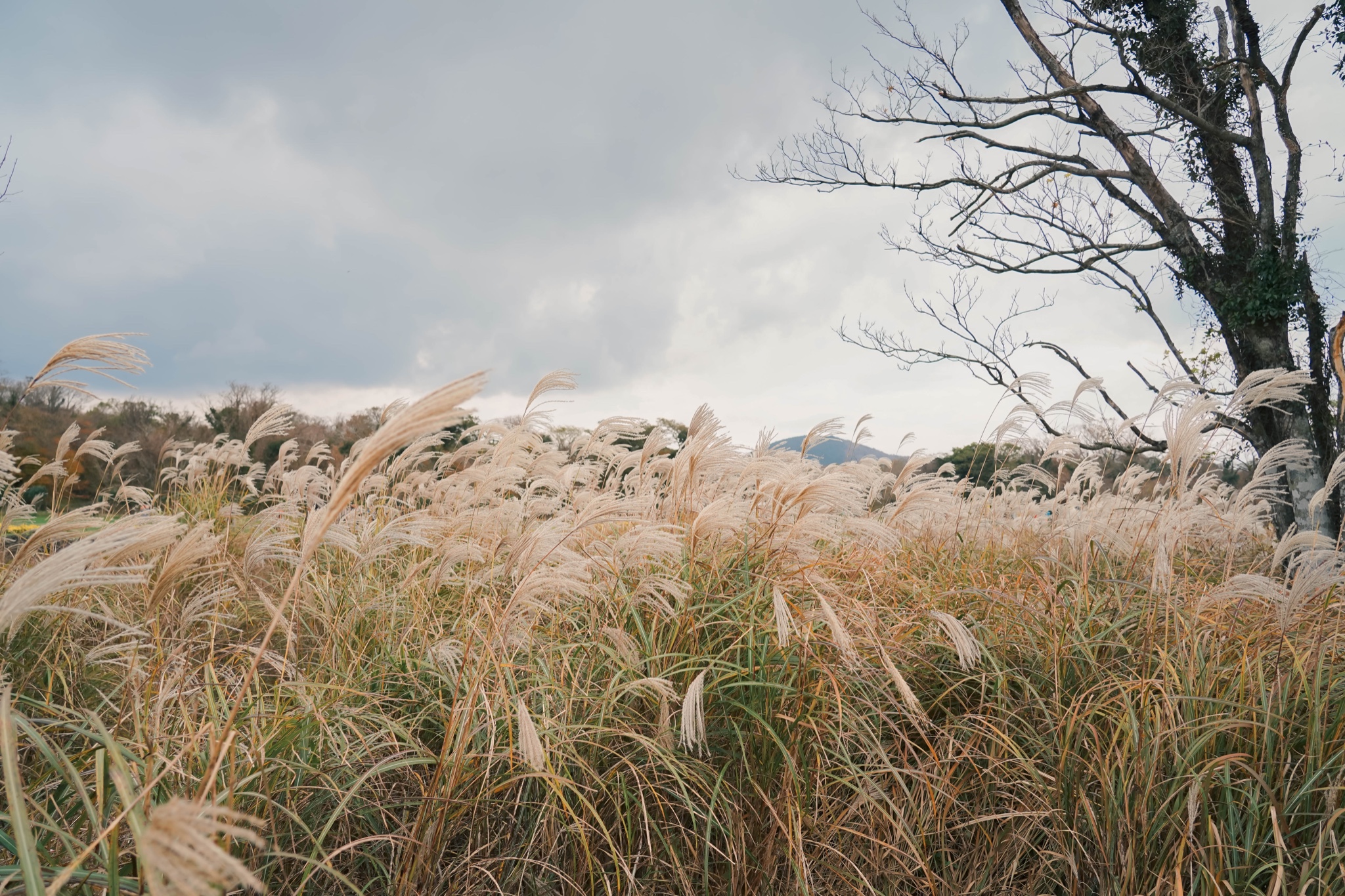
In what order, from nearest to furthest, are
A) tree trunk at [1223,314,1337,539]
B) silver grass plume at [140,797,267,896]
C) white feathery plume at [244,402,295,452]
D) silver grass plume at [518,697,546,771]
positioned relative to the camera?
silver grass plume at [140,797,267,896] < silver grass plume at [518,697,546,771] < white feathery plume at [244,402,295,452] < tree trunk at [1223,314,1337,539]

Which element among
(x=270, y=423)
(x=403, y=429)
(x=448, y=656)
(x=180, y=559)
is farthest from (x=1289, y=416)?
(x=270, y=423)

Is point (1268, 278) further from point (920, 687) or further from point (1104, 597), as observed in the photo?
point (920, 687)

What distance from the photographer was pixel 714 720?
232cm

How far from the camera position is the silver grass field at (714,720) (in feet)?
6.15

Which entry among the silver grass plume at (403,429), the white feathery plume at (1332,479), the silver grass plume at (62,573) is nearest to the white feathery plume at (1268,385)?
the white feathery plume at (1332,479)

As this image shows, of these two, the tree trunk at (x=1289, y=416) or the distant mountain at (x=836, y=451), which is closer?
the distant mountain at (x=836, y=451)

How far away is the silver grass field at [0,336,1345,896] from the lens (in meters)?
1.88

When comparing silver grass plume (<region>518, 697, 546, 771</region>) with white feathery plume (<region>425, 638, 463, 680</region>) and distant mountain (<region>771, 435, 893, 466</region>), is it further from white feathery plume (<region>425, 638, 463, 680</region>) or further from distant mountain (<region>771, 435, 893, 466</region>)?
distant mountain (<region>771, 435, 893, 466</region>)

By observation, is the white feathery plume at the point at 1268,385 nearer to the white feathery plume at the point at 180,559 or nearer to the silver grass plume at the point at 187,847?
the silver grass plume at the point at 187,847

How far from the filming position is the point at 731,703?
230 centimetres

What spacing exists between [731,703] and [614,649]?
49 cm

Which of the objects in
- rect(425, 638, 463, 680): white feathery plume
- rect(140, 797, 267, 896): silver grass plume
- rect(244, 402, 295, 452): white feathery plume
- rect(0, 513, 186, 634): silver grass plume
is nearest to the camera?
rect(140, 797, 267, 896): silver grass plume

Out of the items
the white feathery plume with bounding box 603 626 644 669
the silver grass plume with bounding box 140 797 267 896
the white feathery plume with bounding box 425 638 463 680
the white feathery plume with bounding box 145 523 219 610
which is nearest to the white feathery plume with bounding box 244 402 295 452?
the white feathery plume with bounding box 425 638 463 680

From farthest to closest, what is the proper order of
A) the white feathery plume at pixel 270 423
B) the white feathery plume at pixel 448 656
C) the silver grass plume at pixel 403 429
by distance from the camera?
the white feathery plume at pixel 270 423 → the white feathery plume at pixel 448 656 → the silver grass plume at pixel 403 429
